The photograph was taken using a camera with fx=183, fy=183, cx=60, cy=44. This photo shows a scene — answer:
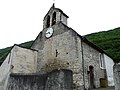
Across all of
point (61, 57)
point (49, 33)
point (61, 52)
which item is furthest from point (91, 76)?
point (49, 33)

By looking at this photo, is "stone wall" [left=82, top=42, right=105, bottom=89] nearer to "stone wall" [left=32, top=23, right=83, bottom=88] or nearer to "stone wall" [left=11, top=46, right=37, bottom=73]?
"stone wall" [left=32, top=23, right=83, bottom=88]

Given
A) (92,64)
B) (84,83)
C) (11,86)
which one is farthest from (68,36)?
(11,86)

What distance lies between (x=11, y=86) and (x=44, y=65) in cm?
1081

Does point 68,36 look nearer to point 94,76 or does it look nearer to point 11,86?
point 94,76

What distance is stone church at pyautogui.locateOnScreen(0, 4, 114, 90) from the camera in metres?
16.7

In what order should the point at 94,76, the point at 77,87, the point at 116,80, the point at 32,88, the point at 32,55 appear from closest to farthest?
the point at 116,80, the point at 32,88, the point at 77,87, the point at 94,76, the point at 32,55

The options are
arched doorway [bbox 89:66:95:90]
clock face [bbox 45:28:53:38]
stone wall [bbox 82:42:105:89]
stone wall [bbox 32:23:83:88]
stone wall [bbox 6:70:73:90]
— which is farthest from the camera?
clock face [bbox 45:28:53:38]

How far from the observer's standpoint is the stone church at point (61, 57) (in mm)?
16672

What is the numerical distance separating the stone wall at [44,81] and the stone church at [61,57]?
22.1 ft

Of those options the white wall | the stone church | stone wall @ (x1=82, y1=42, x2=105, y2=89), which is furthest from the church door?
the white wall

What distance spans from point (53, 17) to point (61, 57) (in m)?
4.89

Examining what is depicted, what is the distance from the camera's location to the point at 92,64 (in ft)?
60.0

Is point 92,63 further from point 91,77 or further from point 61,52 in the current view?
point 61,52

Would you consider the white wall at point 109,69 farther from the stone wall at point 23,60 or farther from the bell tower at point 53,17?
the stone wall at point 23,60
